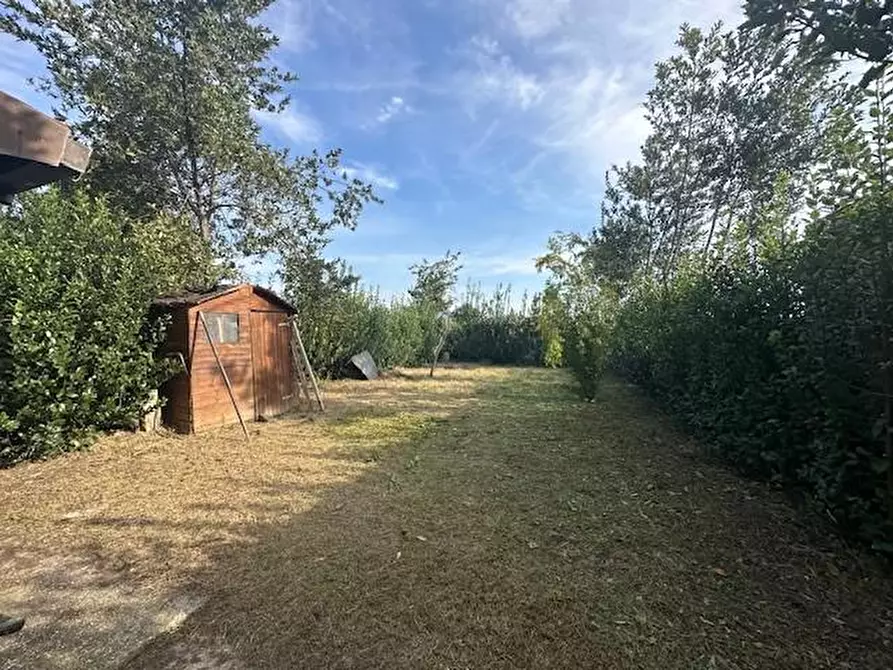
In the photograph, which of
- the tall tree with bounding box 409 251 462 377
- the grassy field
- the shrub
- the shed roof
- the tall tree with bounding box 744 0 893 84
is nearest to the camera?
the tall tree with bounding box 744 0 893 84

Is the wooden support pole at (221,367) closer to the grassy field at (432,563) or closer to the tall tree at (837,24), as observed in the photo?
the grassy field at (432,563)

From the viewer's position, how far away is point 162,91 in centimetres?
807

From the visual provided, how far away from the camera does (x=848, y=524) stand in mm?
2672

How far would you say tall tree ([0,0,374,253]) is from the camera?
8133 millimetres

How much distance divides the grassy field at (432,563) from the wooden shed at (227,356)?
1057 mm

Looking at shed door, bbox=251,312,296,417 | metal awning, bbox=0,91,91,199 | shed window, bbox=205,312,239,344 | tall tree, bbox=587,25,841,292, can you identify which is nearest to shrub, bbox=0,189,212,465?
shed window, bbox=205,312,239,344

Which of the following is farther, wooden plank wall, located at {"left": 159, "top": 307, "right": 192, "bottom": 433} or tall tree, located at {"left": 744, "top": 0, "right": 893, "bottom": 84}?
wooden plank wall, located at {"left": 159, "top": 307, "right": 192, "bottom": 433}

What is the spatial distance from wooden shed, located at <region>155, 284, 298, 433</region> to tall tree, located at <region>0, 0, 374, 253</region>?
139 inches

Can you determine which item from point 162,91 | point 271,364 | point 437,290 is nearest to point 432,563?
point 271,364

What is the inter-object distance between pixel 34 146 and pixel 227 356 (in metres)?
5.37

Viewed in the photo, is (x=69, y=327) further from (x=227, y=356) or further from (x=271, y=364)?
(x=271, y=364)

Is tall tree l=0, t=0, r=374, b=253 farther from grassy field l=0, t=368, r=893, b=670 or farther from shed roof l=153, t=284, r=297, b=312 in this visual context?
grassy field l=0, t=368, r=893, b=670

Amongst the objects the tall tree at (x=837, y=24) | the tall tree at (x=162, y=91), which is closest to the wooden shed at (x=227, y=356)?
the tall tree at (x=162, y=91)

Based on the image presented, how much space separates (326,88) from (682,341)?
26.2ft
